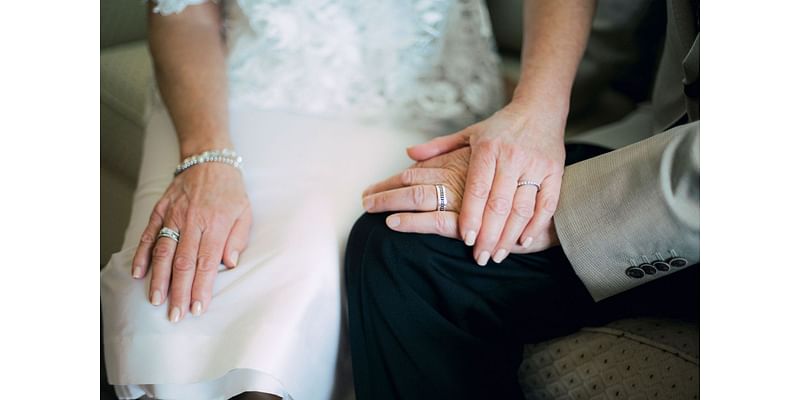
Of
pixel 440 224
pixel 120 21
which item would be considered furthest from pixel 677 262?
pixel 120 21

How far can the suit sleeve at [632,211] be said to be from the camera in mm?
612

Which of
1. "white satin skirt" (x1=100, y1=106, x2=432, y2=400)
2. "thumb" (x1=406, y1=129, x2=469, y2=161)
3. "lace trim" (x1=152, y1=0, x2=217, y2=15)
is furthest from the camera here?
"lace trim" (x1=152, y1=0, x2=217, y2=15)

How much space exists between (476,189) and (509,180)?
0.14 ft

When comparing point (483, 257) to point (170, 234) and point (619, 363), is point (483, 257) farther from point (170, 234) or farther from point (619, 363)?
point (170, 234)

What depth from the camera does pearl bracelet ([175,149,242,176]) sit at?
2.85ft

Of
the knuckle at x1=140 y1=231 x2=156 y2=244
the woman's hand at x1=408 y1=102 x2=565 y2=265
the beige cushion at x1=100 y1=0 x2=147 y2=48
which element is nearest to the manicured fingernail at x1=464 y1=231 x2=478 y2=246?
the woman's hand at x1=408 y1=102 x2=565 y2=265

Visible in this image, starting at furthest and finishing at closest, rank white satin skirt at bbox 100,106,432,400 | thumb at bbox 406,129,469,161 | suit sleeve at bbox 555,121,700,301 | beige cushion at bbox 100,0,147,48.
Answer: beige cushion at bbox 100,0,147,48 → thumb at bbox 406,129,469,161 → white satin skirt at bbox 100,106,432,400 → suit sleeve at bbox 555,121,700,301

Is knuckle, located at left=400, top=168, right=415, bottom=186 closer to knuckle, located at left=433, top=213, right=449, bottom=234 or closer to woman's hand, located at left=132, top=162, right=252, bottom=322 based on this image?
knuckle, located at left=433, top=213, right=449, bottom=234

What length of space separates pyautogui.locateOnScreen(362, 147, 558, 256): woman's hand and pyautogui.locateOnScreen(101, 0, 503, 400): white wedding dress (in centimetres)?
9

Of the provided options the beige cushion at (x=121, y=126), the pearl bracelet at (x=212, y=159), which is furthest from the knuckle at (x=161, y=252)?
the beige cushion at (x=121, y=126)

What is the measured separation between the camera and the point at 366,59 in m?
1.02
